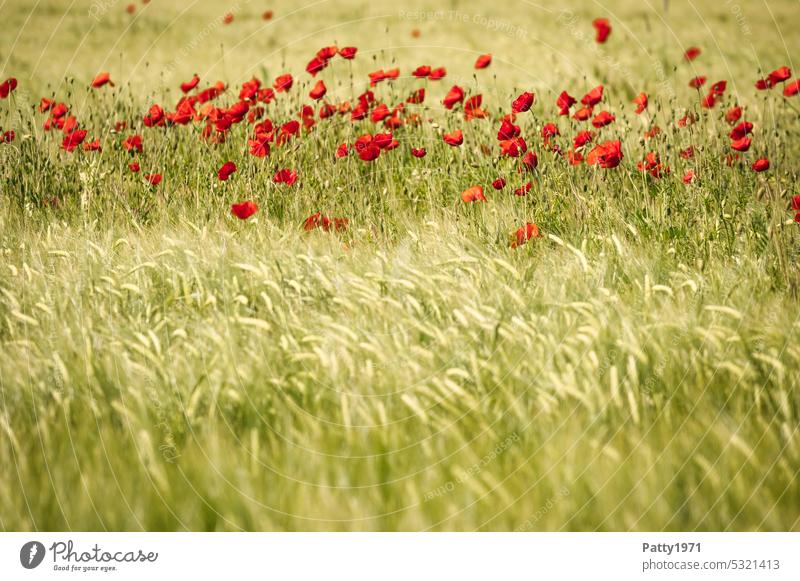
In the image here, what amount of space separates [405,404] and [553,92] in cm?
264

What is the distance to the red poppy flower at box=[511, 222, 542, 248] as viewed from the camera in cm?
231

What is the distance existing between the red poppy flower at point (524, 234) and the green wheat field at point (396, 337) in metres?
0.02

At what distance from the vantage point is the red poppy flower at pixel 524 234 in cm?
231

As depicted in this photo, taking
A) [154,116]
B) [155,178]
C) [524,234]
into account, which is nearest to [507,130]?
[524,234]

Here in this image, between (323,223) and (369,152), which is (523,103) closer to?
(369,152)

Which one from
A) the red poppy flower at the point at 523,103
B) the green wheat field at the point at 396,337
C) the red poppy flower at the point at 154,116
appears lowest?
the green wheat field at the point at 396,337

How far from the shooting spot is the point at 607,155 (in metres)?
2.53

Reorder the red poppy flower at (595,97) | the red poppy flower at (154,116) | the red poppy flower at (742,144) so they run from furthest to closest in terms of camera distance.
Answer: the red poppy flower at (154,116)
the red poppy flower at (595,97)
the red poppy flower at (742,144)

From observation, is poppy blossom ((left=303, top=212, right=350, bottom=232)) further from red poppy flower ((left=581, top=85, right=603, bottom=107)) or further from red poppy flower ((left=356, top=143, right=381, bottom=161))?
red poppy flower ((left=581, top=85, right=603, bottom=107))

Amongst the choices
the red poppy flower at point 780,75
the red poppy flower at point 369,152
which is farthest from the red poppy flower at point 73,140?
the red poppy flower at point 780,75

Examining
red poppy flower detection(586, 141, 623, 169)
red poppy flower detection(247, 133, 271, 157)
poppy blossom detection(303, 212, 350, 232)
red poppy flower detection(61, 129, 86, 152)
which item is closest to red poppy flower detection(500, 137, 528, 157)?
red poppy flower detection(586, 141, 623, 169)

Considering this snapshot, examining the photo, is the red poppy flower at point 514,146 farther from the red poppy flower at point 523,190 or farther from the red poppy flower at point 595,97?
the red poppy flower at point 595,97
